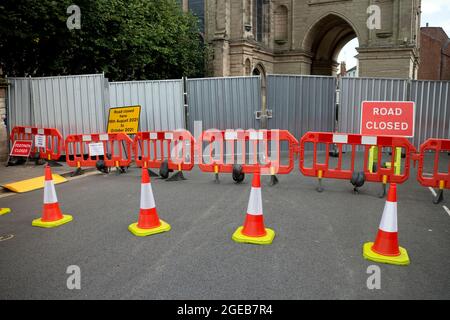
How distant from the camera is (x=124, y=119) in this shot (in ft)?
37.9

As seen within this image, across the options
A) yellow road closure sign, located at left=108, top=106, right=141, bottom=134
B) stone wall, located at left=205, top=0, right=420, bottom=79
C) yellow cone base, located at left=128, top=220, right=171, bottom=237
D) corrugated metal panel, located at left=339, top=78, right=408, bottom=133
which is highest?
stone wall, located at left=205, top=0, right=420, bottom=79

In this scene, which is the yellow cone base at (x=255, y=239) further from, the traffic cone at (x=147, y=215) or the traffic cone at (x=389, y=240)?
the traffic cone at (x=389, y=240)

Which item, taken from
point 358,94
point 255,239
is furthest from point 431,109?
point 255,239

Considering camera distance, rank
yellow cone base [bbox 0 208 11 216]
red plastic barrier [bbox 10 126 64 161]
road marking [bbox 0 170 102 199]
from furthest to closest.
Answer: red plastic barrier [bbox 10 126 64 161], road marking [bbox 0 170 102 199], yellow cone base [bbox 0 208 11 216]

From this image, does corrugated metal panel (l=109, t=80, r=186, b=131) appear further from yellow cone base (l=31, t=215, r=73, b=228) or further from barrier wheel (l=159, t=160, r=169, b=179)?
yellow cone base (l=31, t=215, r=73, b=228)

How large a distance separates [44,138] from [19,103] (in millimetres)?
2018

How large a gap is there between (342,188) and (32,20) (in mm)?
10293

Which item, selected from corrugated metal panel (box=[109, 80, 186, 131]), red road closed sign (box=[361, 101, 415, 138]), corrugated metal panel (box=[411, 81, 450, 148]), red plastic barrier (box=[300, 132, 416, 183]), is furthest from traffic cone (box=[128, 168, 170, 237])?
corrugated metal panel (box=[411, 81, 450, 148])

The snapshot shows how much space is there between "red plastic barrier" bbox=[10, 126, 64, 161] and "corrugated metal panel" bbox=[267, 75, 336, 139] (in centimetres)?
676

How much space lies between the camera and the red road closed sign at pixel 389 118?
325 inches

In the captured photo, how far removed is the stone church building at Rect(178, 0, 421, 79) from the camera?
27.8m

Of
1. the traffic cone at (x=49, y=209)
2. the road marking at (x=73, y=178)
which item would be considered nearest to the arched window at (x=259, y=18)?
the road marking at (x=73, y=178)

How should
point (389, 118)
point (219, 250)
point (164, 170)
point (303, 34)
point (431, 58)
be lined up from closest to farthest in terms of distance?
point (219, 250) < point (389, 118) < point (164, 170) < point (303, 34) < point (431, 58)

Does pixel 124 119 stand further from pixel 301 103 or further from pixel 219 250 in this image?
pixel 219 250
